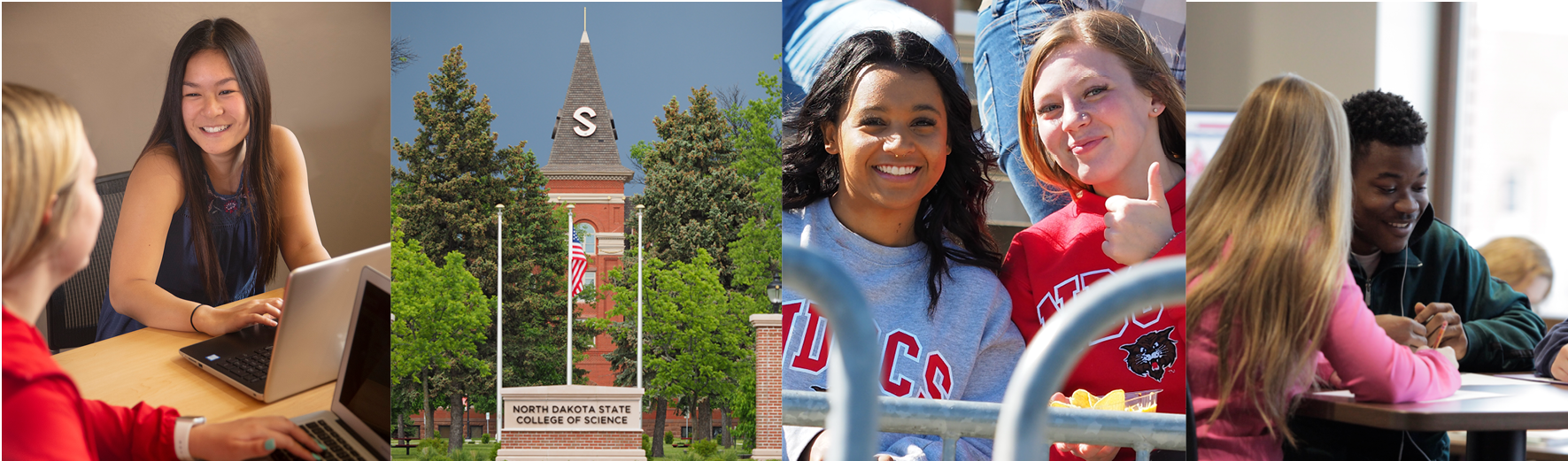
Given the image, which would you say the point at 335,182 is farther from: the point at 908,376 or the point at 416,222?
the point at 908,376

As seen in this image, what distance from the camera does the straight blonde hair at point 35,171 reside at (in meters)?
3.14

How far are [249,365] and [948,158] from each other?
279 centimetres

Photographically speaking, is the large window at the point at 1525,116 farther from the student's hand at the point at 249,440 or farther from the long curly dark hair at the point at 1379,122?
the student's hand at the point at 249,440

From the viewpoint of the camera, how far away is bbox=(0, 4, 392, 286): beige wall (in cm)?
353

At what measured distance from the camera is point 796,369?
3.39 metres

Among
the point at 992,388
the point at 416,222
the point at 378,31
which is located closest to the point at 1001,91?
the point at 992,388

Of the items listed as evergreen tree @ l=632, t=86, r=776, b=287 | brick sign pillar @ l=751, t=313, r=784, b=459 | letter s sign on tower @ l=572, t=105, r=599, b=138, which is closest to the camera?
letter s sign on tower @ l=572, t=105, r=599, b=138

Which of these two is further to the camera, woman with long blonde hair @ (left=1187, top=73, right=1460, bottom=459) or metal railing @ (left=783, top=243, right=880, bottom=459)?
woman with long blonde hair @ (left=1187, top=73, right=1460, bottom=459)

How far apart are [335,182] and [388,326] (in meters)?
0.65

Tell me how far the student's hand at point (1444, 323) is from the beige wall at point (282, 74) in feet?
13.9

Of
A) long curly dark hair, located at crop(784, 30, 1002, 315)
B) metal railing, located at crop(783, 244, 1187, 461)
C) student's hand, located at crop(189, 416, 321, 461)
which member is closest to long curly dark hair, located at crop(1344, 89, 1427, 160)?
long curly dark hair, located at crop(784, 30, 1002, 315)

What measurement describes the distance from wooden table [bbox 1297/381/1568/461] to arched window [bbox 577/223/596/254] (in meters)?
3.25

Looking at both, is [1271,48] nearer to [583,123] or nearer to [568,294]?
[583,123]

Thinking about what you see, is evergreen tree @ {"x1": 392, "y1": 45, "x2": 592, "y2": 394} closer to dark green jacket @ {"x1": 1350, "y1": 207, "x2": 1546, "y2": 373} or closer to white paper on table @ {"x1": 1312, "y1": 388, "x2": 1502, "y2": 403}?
white paper on table @ {"x1": 1312, "y1": 388, "x2": 1502, "y2": 403}
